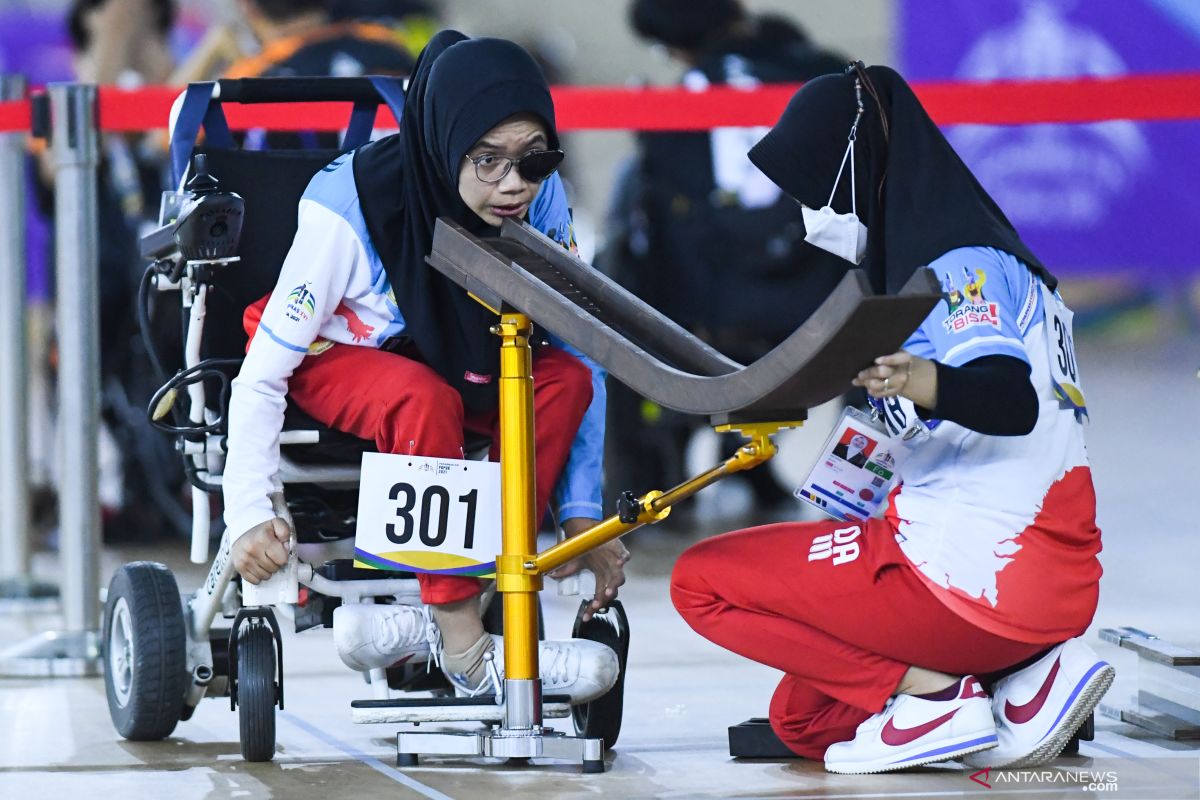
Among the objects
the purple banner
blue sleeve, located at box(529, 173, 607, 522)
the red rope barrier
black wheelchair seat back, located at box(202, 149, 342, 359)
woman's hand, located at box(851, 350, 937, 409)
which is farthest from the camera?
the purple banner

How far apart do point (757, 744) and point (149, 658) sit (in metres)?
0.90

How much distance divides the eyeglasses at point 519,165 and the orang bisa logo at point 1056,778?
0.99 metres

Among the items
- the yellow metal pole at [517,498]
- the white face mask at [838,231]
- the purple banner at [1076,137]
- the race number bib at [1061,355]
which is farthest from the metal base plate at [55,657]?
the purple banner at [1076,137]

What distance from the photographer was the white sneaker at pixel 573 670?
8.60ft

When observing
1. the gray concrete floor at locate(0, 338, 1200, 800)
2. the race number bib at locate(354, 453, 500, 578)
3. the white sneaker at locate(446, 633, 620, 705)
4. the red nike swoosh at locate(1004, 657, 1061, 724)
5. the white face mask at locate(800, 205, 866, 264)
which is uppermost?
the white face mask at locate(800, 205, 866, 264)

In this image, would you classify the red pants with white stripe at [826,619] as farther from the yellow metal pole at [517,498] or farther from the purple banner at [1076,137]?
the purple banner at [1076,137]

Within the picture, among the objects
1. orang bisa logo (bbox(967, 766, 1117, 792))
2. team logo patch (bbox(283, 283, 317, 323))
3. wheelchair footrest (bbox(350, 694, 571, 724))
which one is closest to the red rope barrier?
team logo patch (bbox(283, 283, 317, 323))

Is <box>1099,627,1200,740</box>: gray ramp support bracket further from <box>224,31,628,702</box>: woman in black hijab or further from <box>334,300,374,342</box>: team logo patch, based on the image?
<box>334,300,374,342</box>: team logo patch

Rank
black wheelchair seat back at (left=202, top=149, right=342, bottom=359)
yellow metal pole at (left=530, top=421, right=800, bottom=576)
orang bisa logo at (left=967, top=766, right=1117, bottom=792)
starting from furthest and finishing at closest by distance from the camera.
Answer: black wheelchair seat back at (left=202, top=149, right=342, bottom=359), orang bisa logo at (left=967, top=766, right=1117, bottom=792), yellow metal pole at (left=530, top=421, right=800, bottom=576)

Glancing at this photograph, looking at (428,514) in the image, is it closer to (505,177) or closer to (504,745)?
(504,745)

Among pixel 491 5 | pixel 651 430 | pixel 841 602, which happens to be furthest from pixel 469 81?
pixel 491 5

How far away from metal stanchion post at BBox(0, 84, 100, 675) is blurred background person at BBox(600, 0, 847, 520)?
2.19 metres

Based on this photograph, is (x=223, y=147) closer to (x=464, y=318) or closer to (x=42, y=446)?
(x=464, y=318)

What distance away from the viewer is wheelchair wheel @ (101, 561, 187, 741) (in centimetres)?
285
